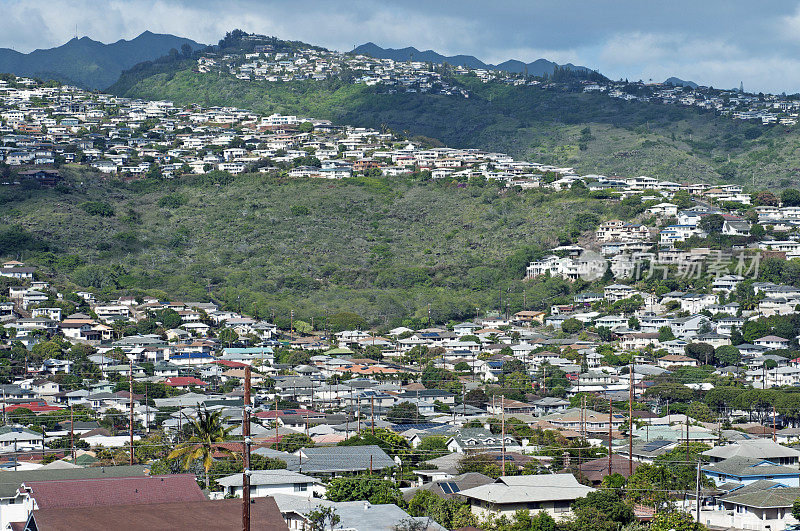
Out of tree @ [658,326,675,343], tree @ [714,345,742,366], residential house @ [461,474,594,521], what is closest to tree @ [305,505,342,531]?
residential house @ [461,474,594,521]

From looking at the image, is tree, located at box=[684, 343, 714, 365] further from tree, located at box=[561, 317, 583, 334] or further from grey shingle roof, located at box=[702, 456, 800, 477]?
grey shingle roof, located at box=[702, 456, 800, 477]

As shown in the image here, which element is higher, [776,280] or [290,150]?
[290,150]

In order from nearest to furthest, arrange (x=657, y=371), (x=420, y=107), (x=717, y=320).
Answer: (x=657, y=371) < (x=717, y=320) < (x=420, y=107)

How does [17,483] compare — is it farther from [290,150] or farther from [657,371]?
[290,150]

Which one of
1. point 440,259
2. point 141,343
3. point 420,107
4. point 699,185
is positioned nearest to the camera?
point 141,343

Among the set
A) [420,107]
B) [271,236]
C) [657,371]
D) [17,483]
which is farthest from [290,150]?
[17,483]

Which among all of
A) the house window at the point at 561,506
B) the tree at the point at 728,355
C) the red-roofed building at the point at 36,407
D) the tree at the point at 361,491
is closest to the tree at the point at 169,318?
the red-roofed building at the point at 36,407

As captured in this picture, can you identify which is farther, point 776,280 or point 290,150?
point 290,150

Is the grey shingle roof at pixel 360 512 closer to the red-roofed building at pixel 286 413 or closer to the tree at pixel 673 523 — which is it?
the tree at pixel 673 523
